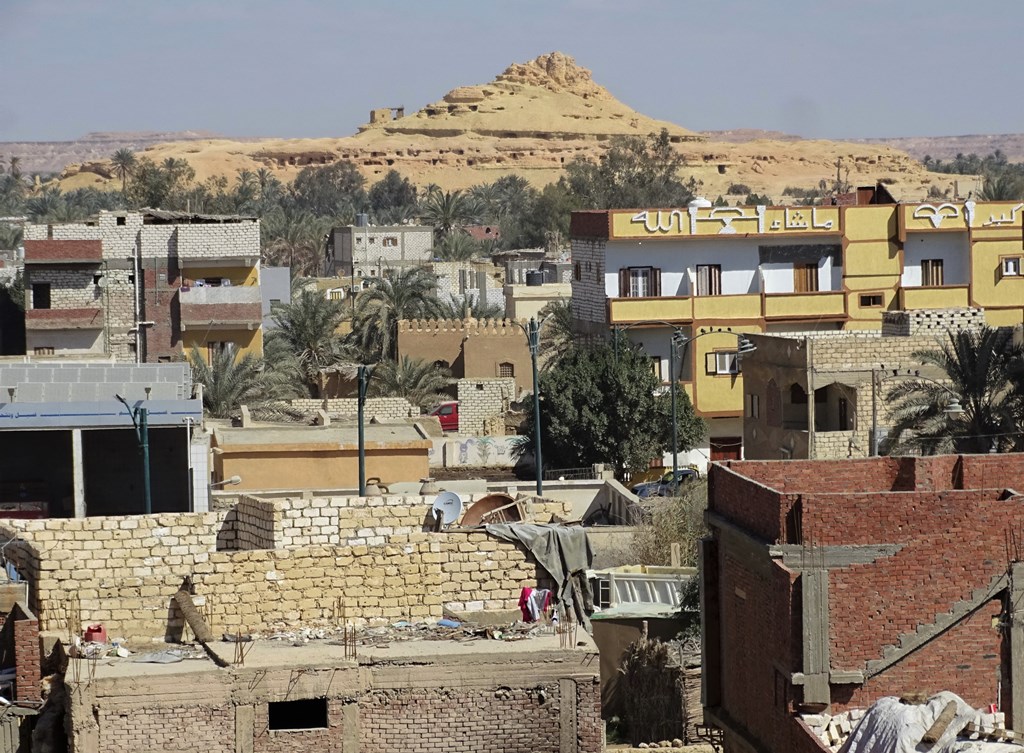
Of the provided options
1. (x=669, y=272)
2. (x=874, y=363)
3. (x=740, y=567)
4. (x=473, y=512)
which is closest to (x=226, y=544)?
(x=473, y=512)

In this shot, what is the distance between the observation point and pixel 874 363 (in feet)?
125

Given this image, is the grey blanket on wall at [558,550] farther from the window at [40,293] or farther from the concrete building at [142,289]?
the window at [40,293]

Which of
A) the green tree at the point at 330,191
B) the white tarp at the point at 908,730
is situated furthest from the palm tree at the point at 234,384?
the green tree at the point at 330,191

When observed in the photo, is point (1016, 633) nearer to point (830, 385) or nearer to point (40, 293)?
point (830, 385)

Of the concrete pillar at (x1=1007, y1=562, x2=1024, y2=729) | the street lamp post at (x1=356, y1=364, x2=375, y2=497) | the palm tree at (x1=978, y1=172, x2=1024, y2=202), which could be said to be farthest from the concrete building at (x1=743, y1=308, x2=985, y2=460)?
the palm tree at (x1=978, y1=172, x2=1024, y2=202)

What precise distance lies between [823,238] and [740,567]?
36.5 meters

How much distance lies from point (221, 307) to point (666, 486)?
63.9 ft

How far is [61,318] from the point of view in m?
54.7

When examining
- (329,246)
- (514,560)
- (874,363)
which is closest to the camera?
(514,560)

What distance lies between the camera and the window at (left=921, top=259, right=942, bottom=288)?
5484 centimetres

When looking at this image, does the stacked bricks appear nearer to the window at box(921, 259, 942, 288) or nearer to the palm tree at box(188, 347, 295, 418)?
the window at box(921, 259, 942, 288)

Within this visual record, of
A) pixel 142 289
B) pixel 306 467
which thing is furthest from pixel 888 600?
pixel 142 289

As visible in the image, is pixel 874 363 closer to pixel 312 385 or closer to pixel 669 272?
pixel 669 272

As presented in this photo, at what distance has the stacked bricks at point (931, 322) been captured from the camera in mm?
40812
